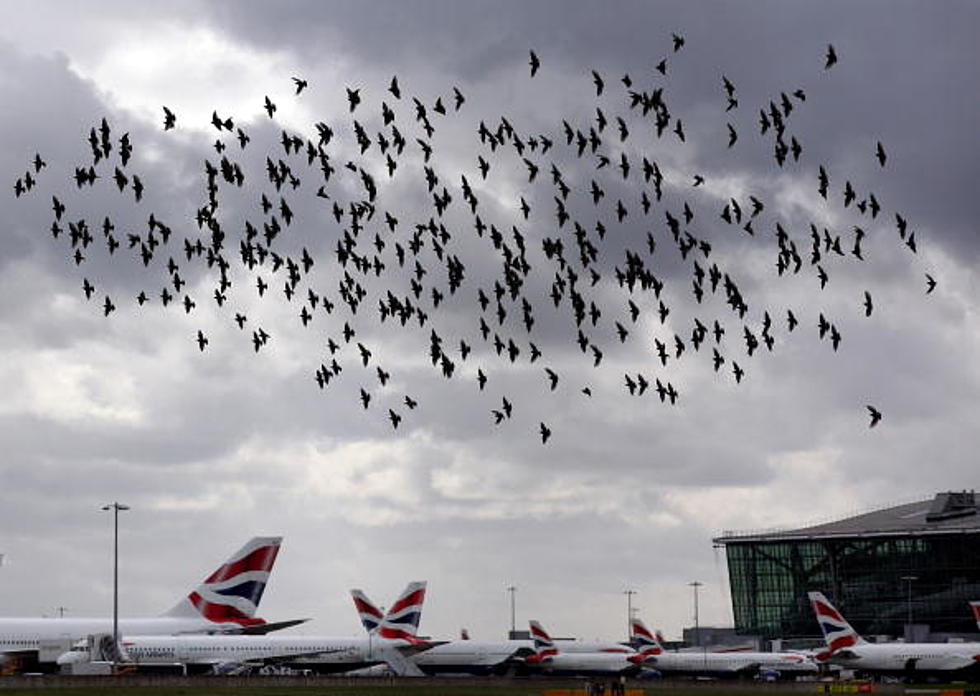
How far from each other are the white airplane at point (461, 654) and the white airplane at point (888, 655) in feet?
115

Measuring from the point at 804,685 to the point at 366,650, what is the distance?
47.5 m

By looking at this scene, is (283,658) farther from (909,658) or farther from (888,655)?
(909,658)

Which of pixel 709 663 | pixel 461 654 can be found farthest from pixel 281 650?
pixel 709 663

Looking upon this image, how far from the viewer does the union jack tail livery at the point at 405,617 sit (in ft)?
575

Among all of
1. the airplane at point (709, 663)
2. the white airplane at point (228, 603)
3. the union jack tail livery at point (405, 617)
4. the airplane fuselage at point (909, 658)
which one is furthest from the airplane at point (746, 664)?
the white airplane at point (228, 603)

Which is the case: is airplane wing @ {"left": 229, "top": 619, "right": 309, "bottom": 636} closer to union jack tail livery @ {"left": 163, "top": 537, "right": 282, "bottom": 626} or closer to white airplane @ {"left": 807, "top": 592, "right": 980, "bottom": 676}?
union jack tail livery @ {"left": 163, "top": 537, "right": 282, "bottom": 626}

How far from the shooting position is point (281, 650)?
527 ft

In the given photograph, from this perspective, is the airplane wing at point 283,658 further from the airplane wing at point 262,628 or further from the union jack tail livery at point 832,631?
the union jack tail livery at point 832,631

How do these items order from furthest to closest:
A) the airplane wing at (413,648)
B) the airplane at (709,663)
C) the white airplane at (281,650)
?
the airplane at (709,663)
the airplane wing at (413,648)
the white airplane at (281,650)

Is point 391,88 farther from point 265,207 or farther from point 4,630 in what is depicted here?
point 4,630

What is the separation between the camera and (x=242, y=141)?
53406mm

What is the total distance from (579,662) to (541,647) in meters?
4.97

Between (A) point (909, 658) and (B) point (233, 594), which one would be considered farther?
(A) point (909, 658)

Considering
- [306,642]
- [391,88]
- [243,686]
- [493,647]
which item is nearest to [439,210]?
[391,88]
